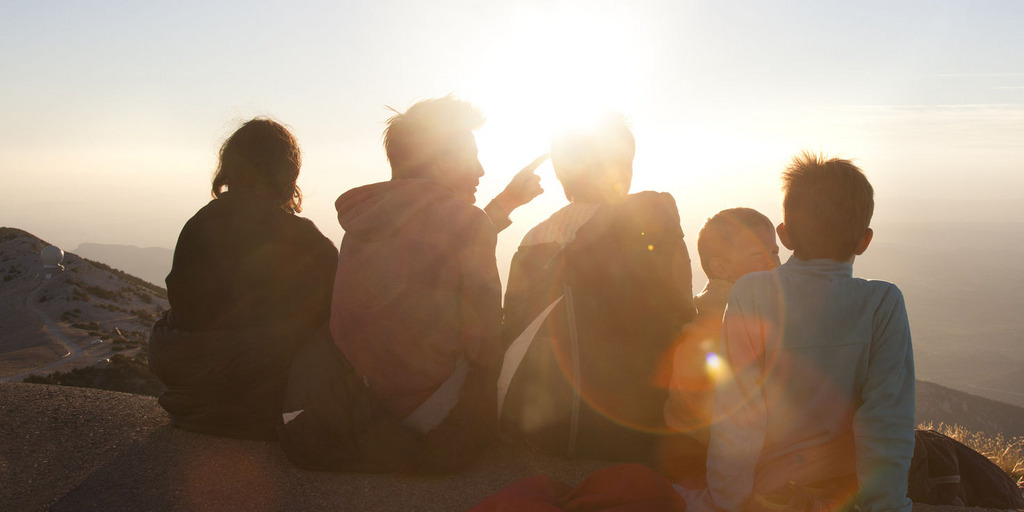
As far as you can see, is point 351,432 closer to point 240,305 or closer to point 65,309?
point 240,305

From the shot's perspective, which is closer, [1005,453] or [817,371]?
[817,371]

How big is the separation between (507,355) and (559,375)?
0.35 metres

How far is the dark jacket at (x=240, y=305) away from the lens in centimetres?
372

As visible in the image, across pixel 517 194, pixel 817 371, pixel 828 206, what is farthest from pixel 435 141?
pixel 817 371

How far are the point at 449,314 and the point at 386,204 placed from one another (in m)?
0.71

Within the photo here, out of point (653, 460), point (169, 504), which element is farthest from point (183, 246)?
point (653, 460)

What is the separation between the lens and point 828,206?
8.32 feet

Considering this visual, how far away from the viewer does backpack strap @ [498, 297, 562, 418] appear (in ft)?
11.4

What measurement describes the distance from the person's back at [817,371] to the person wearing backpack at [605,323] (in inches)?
25.7

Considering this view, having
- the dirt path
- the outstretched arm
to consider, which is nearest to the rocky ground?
the outstretched arm

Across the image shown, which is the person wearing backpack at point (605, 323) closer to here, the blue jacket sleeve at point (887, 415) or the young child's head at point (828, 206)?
the young child's head at point (828, 206)

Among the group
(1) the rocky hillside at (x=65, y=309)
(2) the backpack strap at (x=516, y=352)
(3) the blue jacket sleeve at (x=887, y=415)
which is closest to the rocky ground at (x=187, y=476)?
(2) the backpack strap at (x=516, y=352)

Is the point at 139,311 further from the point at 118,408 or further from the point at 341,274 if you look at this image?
the point at 341,274

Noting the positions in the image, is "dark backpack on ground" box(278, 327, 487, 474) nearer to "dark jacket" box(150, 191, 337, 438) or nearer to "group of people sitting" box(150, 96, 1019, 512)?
"group of people sitting" box(150, 96, 1019, 512)
